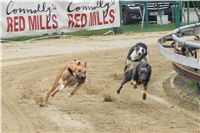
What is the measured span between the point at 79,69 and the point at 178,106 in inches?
62.1

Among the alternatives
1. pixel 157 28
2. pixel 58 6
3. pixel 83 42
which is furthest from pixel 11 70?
pixel 157 28

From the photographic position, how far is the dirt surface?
757cm

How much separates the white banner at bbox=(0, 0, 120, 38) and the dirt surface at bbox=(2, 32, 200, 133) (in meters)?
3.66

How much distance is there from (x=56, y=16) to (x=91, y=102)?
10631 millimetres

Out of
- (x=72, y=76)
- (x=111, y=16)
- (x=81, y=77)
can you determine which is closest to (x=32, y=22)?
(x=111, y=16)

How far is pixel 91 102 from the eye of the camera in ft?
30.0

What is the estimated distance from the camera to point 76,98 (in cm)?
944

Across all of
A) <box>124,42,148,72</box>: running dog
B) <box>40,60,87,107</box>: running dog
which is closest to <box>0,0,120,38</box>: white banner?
<box>124,42,148,72</box>: running dog

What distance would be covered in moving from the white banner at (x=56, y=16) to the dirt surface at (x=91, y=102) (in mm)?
3665

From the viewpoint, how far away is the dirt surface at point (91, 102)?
757 centimetres

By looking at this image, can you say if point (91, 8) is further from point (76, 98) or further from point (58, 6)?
point (76, 98)

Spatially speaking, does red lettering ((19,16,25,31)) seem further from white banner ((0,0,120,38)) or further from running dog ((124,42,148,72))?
running dog ((124,42,148,72))

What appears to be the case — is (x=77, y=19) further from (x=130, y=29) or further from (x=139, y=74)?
(x=139, y=74)

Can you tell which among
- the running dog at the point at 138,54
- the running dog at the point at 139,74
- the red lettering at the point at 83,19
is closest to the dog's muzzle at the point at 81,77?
the running dog at the point at 139,74
